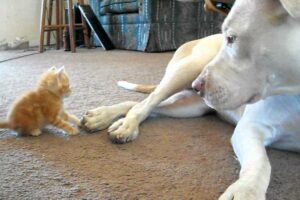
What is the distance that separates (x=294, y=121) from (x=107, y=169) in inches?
20.9

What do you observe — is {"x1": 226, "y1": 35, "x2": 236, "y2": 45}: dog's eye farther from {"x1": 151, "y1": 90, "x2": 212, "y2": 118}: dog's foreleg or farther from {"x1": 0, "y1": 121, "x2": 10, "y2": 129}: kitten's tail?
{"x1": 0, "y1": 121, "x2": 10, "y2": 129}: kitten's tail

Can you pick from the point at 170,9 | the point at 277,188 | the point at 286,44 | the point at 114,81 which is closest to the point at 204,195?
the point at 277,188

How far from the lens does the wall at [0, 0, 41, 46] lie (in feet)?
17.8

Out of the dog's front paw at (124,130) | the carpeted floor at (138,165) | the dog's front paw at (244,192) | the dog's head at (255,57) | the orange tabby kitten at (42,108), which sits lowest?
the carpeted floor at (138,165)

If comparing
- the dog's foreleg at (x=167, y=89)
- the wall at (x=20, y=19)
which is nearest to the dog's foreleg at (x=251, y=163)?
the dog's foreleg at (x=167, y=89)

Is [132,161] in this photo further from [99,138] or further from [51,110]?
[51,110]

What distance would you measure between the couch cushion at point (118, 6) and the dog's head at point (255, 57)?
3.21 m

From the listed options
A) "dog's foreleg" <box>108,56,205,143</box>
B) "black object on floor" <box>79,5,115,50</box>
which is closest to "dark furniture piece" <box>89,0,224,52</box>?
"black object on floor" <box>79,5,115,50</box>

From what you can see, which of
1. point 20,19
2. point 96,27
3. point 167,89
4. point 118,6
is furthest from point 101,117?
point 20,19

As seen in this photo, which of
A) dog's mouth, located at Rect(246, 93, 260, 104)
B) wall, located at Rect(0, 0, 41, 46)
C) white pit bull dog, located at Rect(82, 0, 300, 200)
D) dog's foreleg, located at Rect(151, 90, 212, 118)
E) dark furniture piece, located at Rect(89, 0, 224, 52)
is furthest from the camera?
wall, located at Rect(0, 0, 41, 46)

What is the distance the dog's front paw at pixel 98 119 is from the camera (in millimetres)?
1304

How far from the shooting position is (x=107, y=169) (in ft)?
3.24

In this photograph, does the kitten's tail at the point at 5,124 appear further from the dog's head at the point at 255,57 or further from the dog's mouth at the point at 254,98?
the dog's mouth at the point at 254,98

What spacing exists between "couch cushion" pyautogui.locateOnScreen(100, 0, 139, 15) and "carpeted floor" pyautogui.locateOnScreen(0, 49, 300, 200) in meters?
2.80
